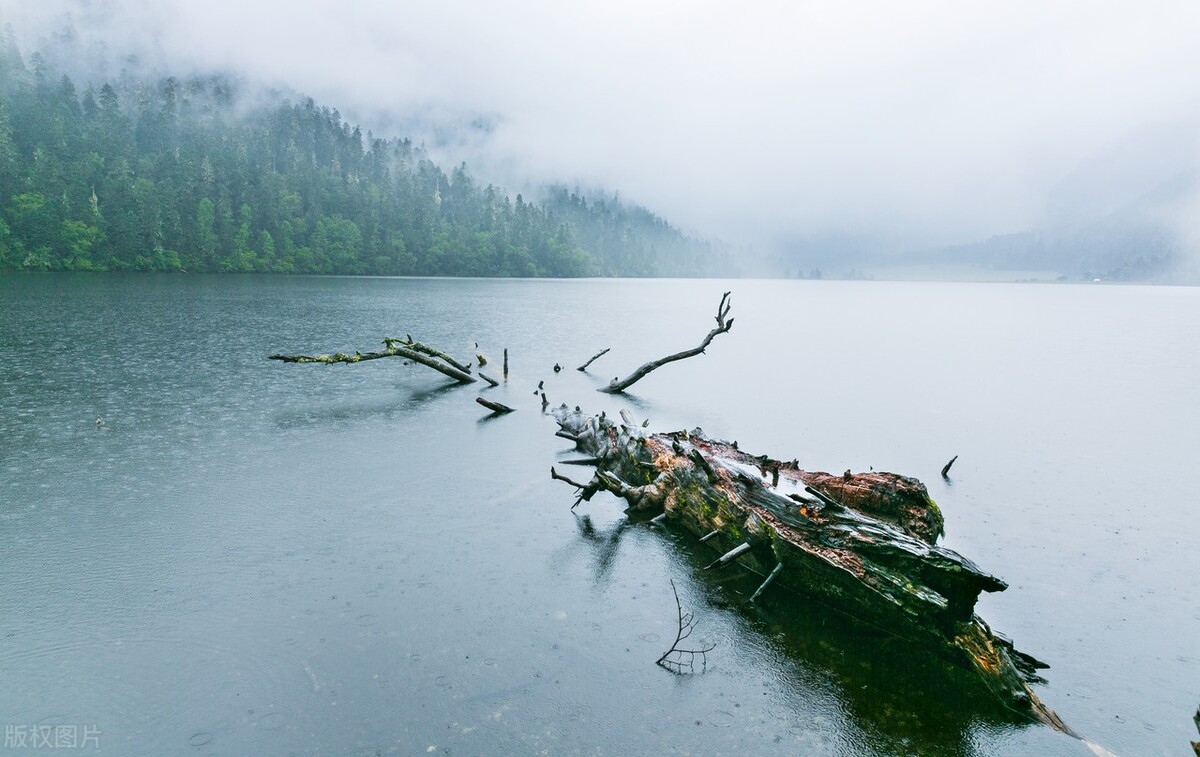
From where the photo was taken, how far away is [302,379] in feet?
114

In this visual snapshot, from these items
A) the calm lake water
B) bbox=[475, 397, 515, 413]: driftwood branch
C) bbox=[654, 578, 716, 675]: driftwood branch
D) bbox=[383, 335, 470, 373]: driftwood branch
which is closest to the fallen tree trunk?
the calm lake water

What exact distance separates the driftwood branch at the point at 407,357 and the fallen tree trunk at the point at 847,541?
19.0 m

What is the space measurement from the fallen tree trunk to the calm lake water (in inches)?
19.8

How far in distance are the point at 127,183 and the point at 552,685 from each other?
169m

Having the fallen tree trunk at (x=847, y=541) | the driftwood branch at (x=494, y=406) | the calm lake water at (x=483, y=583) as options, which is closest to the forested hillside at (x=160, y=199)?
the calm lake water at (x=483, y=583)

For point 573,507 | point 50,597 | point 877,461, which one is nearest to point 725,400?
point 877,461

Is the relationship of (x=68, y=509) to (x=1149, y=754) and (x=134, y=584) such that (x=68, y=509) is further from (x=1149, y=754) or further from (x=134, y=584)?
(x=1149, y=754)

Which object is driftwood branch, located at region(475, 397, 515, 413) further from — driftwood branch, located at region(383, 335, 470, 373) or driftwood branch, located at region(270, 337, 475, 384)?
driftwood branch, located at region(383, 335, 470, 373)

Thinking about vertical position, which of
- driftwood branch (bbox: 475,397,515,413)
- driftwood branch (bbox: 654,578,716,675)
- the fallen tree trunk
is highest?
the fallen tree trunk

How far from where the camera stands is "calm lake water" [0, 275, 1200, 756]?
30.7 feet

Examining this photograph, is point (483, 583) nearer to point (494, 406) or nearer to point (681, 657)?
point (681, 657)

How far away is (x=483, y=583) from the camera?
1338 centimetres

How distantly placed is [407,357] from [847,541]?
27577mm

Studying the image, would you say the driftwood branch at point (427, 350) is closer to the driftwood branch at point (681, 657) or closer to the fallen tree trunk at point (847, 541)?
the fallen tree trunk at point (847, 541)
